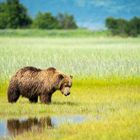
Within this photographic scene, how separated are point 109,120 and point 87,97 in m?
4.27

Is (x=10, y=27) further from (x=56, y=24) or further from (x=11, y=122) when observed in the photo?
(x=11, y=122)

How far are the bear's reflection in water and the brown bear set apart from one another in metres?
1.45

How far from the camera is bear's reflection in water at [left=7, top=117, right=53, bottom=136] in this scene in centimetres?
1111

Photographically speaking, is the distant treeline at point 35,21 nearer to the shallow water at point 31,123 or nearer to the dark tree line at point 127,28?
the dark tree line at point 127,28

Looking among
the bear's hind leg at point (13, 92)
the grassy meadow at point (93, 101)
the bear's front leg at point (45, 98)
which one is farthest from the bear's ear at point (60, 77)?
the bear's hind leg at point (13, 92)

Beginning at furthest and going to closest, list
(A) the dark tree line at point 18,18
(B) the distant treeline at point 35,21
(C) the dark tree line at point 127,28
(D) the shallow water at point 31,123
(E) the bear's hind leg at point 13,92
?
(A) the dark tree line at point 18,18, (B) the distant treeline at point 35,21, (C) the dark tree line at point 127,28, (E) the bear's hind leg at point 13,92, (D) the shallow water at point 31,123

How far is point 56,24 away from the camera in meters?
94.8

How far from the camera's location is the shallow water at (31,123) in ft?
36.1

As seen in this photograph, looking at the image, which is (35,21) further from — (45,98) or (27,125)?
(27,125)

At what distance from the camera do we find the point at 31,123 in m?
11.9

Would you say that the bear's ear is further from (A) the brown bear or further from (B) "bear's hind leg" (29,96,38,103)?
(B) "bear's hind leg" (29,96,38,103)

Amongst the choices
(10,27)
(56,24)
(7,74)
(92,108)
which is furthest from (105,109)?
(56,24)

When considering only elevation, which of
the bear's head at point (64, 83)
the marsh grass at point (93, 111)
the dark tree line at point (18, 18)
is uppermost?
the dark tree line at point (18, 18)

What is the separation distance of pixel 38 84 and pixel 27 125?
2.54 metres
